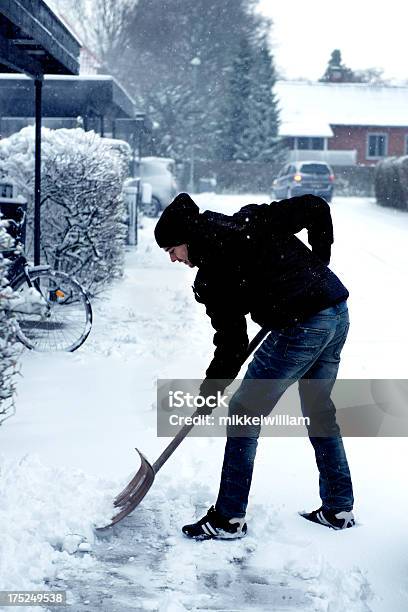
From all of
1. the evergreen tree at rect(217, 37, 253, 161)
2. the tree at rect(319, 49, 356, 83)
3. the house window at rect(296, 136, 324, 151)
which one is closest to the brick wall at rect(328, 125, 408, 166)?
the house window at rect(296, 136, 324, 151)

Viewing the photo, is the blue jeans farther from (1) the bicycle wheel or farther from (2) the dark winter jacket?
(1) the bicycle wheel

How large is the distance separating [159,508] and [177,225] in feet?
4.85

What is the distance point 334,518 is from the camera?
165 inches

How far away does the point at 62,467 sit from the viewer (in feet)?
15.4

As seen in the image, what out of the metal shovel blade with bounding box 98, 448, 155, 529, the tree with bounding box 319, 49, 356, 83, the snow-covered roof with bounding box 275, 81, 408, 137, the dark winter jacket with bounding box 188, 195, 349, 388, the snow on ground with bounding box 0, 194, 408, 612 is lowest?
the snow on ground with bounding box 0, 194, 408, 612

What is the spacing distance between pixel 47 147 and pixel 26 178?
40 centimetres

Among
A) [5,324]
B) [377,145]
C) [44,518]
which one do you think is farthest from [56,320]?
[377,145]

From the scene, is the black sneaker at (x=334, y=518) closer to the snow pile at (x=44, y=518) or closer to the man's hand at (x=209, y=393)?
the man's hand at (x=209, y=393)

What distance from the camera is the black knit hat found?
12.2ft

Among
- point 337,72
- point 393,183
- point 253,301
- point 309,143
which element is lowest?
point 253,301

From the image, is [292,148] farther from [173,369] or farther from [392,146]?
[173,369]

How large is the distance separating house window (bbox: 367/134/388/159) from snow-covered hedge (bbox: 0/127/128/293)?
47.5 metres

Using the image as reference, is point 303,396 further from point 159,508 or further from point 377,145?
point 377,145

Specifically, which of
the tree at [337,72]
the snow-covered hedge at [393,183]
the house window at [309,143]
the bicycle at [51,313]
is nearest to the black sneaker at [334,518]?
the bicycle at [51,313]
